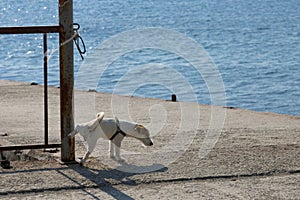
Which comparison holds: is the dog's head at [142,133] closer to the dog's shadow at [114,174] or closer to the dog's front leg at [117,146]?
the dog's front leg at [117,146]

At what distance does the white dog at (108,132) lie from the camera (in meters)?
8.17

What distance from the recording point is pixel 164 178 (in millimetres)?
7691

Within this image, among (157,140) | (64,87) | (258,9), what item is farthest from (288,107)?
(258,9)

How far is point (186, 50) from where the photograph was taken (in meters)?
38.5

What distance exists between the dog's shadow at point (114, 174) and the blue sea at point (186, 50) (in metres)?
1.35

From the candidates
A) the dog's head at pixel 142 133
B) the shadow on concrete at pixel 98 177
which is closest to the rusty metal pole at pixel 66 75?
the shadow on concrete at pixel 98 177

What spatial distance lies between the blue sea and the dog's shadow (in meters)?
1.35

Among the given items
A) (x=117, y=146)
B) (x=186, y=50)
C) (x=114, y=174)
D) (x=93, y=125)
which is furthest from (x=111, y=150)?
(x=186, y=50)

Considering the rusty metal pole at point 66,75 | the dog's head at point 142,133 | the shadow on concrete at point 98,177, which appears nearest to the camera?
the shadow on concrete at point 98,177

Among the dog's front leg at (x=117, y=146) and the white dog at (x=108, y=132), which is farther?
the dog's front leg at (x=117, y=146)

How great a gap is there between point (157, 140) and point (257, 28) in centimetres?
4621

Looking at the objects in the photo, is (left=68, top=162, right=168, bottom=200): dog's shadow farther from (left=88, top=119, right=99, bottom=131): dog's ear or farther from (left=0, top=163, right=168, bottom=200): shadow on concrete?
(left=88, top=119, right=99, bottom=131): dog's ear

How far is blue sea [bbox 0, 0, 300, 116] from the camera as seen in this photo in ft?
77.3

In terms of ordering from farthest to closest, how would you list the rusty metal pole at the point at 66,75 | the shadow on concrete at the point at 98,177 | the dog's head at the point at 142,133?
the dog's head at the point at 142,133 → the rusty metal pole at the point at 66,75 → the shadow on concrete at the point at 98,177
